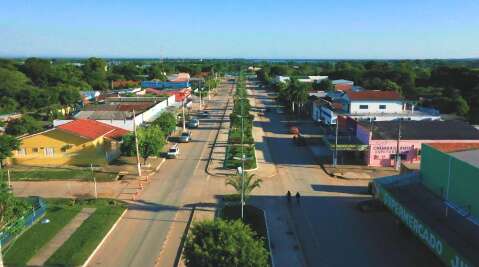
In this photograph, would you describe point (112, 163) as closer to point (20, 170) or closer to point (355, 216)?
point (20, 170)

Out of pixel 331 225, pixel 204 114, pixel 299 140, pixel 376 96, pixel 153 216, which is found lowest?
pixel 331 225

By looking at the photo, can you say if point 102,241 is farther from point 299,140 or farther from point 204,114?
point 204,114

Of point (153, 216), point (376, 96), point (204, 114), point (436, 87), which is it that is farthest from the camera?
point (436, 87)

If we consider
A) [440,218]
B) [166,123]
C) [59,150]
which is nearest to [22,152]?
[59,150]

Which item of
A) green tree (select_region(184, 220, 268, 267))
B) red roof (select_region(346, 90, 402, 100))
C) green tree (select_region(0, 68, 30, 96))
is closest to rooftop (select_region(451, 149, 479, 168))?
green tree (select_region(184, 220, 268, 267))

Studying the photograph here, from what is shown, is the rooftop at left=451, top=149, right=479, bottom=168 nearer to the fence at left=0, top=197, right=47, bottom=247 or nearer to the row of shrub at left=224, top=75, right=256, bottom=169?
the row of shrub at left=224, top=75, right=256, bottom=169

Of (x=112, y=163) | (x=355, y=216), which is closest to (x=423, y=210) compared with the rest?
(x=355, y=216)
